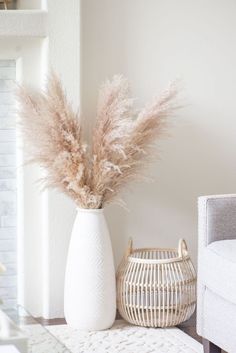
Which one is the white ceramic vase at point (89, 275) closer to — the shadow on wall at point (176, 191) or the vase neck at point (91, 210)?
the vase neck at point (91, 210)

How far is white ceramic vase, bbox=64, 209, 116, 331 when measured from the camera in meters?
3.65

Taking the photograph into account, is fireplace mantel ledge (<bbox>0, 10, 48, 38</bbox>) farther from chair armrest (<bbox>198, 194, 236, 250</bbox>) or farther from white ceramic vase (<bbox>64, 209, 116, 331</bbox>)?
chair armrest (<bbox>198, 194, 236, 250</bbox>)

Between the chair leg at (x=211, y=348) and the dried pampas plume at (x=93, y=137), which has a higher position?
the dried pampas plume at (x=93, y=137)

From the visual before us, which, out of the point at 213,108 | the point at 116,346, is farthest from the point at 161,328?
the point at 213,108

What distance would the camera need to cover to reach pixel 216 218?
130 inches

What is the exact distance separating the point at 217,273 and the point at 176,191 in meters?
1.08

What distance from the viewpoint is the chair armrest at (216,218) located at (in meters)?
3.31

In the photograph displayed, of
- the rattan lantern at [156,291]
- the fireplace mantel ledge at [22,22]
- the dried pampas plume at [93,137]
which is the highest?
the fireplace mantel ledge at [22,22]

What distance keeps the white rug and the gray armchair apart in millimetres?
177

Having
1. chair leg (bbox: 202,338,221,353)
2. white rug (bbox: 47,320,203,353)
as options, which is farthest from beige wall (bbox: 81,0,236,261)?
chair leg (bbox: 202,338,221,353)

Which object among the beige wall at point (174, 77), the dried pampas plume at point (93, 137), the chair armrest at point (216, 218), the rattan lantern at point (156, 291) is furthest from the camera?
the beige wall at point (174, 77)

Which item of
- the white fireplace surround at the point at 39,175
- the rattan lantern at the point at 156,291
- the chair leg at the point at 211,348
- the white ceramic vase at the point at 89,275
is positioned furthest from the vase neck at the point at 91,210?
the chair leg at the point at 211,348

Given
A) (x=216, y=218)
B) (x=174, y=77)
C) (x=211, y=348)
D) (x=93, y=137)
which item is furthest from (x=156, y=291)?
(x=174, y=77)

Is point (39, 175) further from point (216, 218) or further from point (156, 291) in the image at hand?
point (216, 218)
